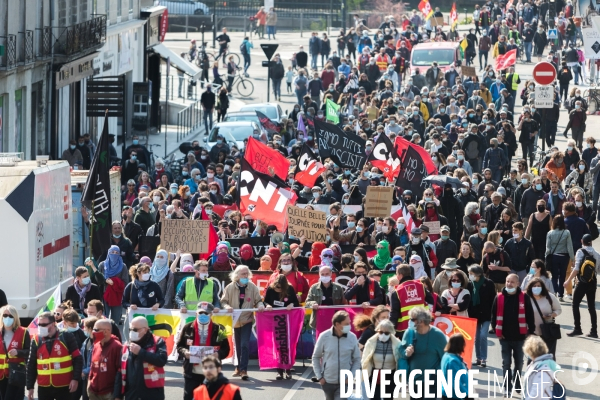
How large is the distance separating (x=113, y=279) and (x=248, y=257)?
2.23 metres

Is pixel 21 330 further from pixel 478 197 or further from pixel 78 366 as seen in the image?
pixel 478 197

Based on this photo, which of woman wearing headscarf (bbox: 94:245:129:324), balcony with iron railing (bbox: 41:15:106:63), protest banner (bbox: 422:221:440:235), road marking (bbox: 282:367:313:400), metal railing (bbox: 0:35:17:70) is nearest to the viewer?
road marking (bbox: 282:367:313:400)

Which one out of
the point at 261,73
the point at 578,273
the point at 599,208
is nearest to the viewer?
the point at 578,273

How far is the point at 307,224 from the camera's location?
2059cm

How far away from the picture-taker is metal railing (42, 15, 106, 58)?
33156 mm

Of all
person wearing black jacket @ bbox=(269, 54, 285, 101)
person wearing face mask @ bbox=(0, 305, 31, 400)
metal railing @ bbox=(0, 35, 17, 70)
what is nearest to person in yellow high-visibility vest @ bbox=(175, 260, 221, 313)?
person wearing face mask @ bbox=(0, 305, 31, 400)

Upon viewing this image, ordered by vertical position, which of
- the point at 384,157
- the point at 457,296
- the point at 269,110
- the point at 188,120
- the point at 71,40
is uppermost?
the point at 71,40

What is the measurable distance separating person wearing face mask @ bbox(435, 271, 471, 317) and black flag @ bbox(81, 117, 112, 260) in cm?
492

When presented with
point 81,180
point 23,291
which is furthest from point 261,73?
point 23,291

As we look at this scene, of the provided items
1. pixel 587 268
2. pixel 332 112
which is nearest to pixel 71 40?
A: pixel 332 112

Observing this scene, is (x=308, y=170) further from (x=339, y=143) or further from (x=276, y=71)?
(x=276, y=71)

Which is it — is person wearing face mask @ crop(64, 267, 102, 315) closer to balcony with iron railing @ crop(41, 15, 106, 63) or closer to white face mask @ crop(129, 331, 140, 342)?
white face mask @ crop(129, 331, 140, 342)

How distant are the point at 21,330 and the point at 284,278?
12.2ft

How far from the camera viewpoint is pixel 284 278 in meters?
17.3
